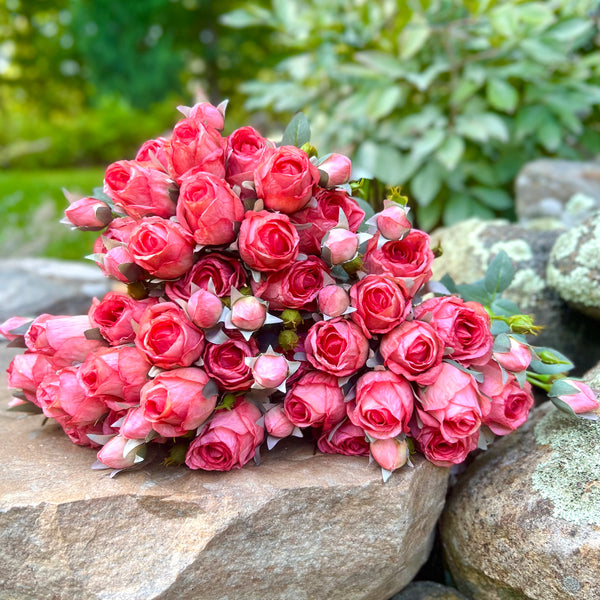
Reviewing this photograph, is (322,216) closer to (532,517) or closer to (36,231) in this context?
(532,517)

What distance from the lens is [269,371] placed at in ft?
3.41

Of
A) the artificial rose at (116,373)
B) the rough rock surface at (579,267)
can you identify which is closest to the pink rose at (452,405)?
the artificial rose at (116,373)

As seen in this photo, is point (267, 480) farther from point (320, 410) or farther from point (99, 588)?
point (99, 588)

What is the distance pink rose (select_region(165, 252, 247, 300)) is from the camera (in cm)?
114

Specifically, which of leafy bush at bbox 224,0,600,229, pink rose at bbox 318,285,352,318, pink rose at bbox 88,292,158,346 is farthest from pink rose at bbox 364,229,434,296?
leafy bush at bbox 224,0,600,229

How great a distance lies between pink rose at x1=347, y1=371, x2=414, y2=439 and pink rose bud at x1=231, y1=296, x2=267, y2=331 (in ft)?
0.77

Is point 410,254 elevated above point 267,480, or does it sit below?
above

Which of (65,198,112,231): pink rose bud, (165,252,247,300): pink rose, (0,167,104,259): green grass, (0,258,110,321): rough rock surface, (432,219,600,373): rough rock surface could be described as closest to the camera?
(165,252,247,300): pink rose

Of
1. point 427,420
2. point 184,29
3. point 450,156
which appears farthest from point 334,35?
point 184,29

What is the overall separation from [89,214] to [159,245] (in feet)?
0.94

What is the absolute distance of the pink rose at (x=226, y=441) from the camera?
3.62 ft

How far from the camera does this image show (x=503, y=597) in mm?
1266

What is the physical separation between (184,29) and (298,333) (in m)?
9.48

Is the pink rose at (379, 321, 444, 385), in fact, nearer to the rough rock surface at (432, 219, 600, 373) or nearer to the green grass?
the rough rock surface at (432, 219, 600, 373)
